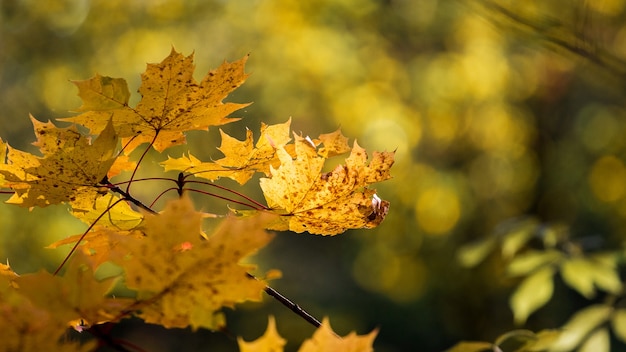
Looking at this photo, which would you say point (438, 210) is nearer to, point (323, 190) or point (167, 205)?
point (323, 190)

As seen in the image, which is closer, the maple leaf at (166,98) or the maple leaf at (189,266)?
the maple leaf at (189,266)

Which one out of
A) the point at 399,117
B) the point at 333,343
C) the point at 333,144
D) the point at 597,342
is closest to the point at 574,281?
the point at 597,342

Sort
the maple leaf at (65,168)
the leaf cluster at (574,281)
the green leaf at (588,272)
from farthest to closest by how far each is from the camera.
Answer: the green leaf at (588,272), the leaf cluster at (574,281), the maple leaf at (65,168)

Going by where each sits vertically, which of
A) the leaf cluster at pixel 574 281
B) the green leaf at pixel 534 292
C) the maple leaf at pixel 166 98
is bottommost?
the green leaf at pixel 534 292

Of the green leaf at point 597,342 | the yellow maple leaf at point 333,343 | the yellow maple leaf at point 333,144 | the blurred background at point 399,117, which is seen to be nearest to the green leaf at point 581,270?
the green leaf at point 597,342

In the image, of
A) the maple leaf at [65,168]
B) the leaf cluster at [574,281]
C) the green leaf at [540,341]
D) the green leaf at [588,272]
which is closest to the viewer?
the maple leaf at [65,168]

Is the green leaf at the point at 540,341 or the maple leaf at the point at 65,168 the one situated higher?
the maple leaf at the point at 65,168

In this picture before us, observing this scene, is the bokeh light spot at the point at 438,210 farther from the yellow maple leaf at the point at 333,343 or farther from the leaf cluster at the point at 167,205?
the yellow maple leaf at the point at 333,343

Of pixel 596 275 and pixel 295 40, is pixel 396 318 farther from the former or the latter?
pixel 596 275
